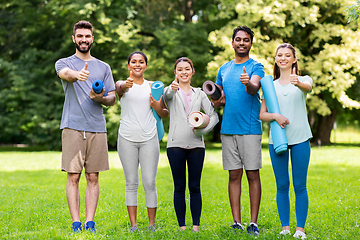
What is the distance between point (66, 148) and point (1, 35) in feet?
63.8

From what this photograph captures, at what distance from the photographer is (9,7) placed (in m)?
20.6

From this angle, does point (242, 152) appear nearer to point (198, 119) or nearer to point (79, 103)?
point (198, 119)

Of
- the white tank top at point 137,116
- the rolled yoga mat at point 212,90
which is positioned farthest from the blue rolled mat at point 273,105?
the white tank top at point 137,116

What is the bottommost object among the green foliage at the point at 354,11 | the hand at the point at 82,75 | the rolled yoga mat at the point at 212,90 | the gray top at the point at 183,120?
the gray top at the point at 183,120

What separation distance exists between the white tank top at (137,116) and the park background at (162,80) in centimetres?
119

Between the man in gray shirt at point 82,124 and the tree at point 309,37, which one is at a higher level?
the tree at point 309,37

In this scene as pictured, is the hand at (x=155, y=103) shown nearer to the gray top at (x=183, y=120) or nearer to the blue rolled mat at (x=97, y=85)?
the gray top at (x=183, y=120)

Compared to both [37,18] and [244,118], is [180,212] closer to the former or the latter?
[244,118]

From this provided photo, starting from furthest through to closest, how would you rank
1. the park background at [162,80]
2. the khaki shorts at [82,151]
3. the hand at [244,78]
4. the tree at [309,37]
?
1. the tree at [309,37]
2. the park background at [162,80]
3. the khaki shorts at [82,151]
4. the hand at [244,78]

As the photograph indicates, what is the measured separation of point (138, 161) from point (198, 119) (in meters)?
0.93

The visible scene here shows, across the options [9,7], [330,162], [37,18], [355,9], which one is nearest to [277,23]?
[330,162]

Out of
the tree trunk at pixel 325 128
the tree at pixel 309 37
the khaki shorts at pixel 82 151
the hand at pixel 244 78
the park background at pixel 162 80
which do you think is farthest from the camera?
the tree trunk at pixel 325 128

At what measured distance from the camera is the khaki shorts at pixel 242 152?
14.8ft

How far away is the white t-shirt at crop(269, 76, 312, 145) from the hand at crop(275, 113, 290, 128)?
0.20 feet
